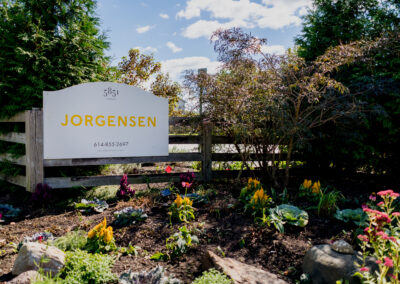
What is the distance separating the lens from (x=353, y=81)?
5402mm

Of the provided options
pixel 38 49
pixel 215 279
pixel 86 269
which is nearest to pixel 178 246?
pixel 215 279

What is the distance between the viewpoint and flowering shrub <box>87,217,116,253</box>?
2.95 metres

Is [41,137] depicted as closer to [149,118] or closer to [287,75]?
[149,118]

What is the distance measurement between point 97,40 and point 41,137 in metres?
1.95

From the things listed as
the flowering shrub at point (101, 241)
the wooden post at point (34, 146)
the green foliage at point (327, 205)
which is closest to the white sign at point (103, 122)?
the wooden post at point (34, 146)

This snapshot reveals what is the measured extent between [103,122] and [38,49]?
1.52m

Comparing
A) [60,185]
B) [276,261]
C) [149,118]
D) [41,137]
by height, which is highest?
[149,118]

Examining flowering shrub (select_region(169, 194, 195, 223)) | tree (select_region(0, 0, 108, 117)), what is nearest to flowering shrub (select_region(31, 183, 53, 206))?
tree (select_region(0, 0, 108, 117))

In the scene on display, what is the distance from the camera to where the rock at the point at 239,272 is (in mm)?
2350

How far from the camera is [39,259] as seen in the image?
259 centimetres

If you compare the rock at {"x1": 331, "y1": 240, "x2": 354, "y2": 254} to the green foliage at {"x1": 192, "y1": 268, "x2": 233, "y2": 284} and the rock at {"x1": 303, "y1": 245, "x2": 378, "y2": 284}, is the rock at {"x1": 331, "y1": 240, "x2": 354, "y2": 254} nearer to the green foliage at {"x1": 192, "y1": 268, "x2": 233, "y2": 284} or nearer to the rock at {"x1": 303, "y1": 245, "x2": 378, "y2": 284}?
the rock at {"x1": 303, "y1": 245, "x2": 378, "y2": 284}

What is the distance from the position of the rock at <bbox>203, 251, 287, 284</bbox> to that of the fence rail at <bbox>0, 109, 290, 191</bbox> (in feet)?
9.25

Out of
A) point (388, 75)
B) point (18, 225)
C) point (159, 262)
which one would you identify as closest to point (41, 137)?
point (18, 225)

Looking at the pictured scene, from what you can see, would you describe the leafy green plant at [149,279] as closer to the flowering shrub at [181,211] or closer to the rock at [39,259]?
the rock at [39,259]
